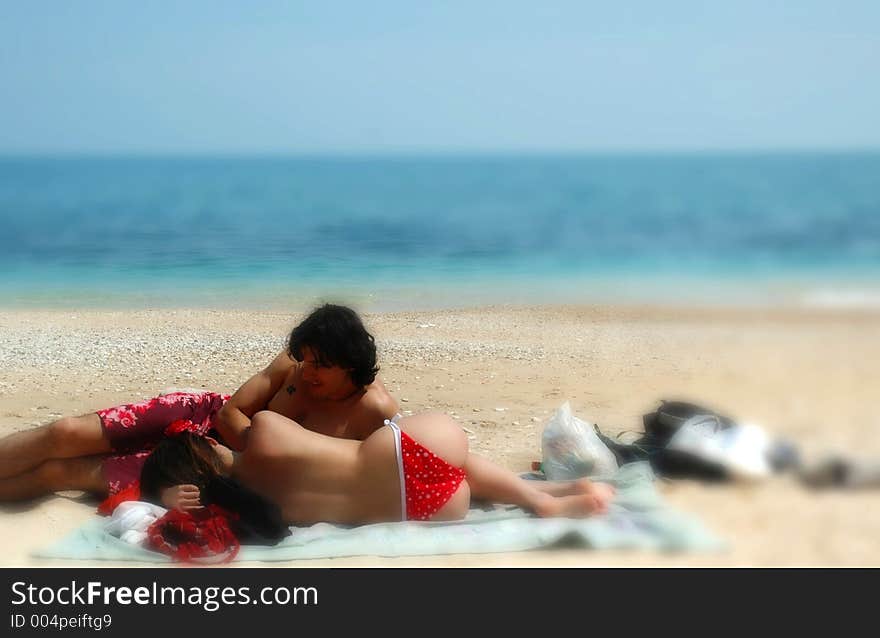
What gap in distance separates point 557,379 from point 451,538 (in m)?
4.18

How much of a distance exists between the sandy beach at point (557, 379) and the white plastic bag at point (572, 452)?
0.31 metres

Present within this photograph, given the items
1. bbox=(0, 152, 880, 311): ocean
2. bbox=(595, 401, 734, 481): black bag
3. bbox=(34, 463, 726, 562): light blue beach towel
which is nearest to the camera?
bbox=(34, 463, 726, 562): light blue beach towel

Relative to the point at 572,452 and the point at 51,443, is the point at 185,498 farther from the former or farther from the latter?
the point at 572,452

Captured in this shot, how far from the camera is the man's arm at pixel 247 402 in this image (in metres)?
4.24

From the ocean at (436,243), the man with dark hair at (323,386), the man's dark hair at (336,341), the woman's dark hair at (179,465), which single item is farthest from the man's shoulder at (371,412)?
the ocean at (436,243)

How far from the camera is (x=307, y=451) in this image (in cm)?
393

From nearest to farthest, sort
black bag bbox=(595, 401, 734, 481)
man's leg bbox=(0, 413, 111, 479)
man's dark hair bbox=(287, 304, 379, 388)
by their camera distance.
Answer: man's dark hair bbox=(287, 304, 379, 388)
man's leg bbox=(0, 413, 111, 479)
black bag bbox=(595, 401, 734, 481)

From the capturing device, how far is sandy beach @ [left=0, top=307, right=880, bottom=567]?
428 cm

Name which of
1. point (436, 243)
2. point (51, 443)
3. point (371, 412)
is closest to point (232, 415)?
point (371, 412)

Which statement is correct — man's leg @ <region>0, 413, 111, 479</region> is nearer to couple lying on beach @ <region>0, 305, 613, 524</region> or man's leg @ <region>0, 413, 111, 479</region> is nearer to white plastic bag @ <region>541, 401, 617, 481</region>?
couple lying on beach @ <region>0, 305, 613, 524</region>

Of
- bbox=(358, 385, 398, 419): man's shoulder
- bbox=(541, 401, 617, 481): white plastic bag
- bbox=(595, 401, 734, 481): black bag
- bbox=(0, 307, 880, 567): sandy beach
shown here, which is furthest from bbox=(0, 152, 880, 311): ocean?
bbox=(358, 385, 398, 419): man's shoulder

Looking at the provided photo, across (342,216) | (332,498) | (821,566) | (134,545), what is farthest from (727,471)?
(342,216)

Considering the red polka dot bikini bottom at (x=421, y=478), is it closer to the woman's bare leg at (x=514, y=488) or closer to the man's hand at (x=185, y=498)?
the woman's bare leg at (x=514, y=488)

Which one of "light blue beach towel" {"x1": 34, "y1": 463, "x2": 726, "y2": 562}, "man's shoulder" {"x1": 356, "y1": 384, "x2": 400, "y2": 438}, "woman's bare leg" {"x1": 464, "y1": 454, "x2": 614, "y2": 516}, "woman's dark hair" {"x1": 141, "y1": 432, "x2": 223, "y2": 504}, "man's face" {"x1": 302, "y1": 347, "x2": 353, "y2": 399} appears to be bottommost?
"light blue beach towel" {"x1": 34, "y1": 463, "x2": 726, "y2": 562}
